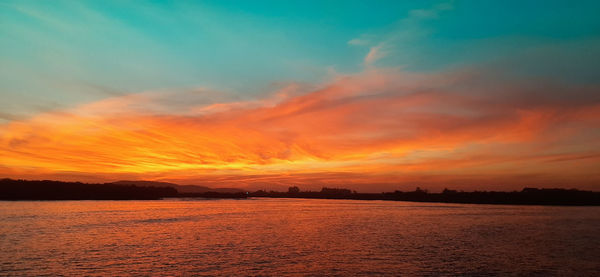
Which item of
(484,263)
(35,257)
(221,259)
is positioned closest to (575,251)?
(484,263)

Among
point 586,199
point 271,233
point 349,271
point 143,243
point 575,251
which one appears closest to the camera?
point 349,271

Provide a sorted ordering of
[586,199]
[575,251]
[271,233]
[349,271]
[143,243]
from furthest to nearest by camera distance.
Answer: [586,199], [271,233], [143,243], [575,251], [349,271]

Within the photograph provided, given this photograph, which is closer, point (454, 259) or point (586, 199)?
point (454, 259)

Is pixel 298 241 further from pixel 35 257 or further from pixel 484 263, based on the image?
pixel 35 257

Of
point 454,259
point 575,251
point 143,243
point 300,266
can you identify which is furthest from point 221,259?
point 575,251

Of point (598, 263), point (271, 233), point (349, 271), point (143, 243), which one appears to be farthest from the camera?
point (271, 233)

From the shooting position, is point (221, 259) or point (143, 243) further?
point (143, 243)

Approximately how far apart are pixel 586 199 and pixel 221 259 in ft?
697

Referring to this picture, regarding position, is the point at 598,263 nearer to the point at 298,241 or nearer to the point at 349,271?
the point at 349,271

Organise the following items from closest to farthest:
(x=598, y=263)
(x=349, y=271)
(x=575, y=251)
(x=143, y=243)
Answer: (x=349, y=271)
(x=598, y=263)
(x=575, y=251)
(x=143, y=243)

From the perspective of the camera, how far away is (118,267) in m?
30.4

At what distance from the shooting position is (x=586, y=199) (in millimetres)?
184875

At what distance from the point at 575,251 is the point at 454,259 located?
15685 millimetres

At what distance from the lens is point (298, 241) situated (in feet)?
155
